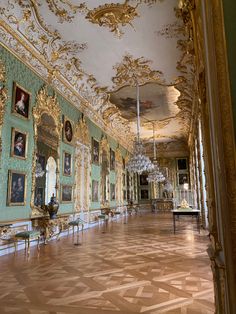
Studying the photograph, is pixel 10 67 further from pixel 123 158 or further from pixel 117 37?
pixel 123 158

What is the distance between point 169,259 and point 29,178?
4.56 m

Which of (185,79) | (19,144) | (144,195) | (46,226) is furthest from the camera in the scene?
(144,195)

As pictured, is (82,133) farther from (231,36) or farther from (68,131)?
(231,36)

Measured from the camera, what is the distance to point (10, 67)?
702 centimetres

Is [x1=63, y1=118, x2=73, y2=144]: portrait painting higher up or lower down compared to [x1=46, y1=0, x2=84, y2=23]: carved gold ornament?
lower down

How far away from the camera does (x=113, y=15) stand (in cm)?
686

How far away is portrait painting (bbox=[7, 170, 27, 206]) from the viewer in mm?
6672

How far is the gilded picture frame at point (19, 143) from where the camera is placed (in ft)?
22.7

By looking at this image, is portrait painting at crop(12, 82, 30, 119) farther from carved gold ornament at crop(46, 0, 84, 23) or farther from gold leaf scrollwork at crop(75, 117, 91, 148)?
gold leaf scrollwork at crop(75, 117, 91, 148)

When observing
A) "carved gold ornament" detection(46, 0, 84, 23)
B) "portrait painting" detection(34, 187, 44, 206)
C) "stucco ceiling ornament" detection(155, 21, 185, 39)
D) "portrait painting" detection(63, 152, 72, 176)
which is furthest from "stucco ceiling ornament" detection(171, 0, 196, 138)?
"portrait painting" detection(34, 187, 44, 206)

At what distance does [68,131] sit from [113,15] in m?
4.76

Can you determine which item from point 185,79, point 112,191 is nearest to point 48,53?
point 185,79

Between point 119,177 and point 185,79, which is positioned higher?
point 185,79

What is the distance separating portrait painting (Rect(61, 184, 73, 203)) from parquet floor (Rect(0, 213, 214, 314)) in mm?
2814
